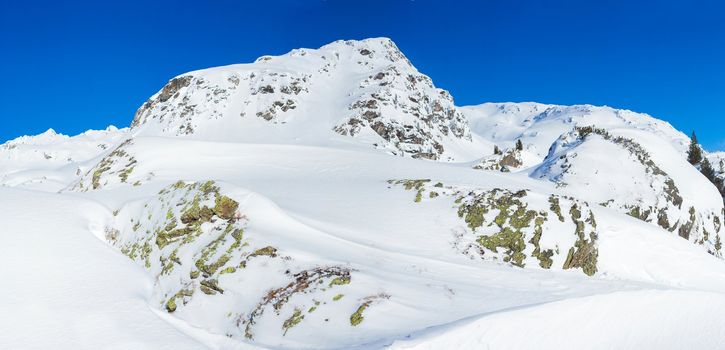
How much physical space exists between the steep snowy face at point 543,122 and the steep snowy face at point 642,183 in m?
85.1

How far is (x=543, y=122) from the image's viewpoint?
151375 millimetres

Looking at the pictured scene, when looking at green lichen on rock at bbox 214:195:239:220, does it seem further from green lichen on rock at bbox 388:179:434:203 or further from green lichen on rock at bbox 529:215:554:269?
green lichen on rock at bbox 529:215:554:269

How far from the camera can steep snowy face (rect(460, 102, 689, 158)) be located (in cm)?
12598

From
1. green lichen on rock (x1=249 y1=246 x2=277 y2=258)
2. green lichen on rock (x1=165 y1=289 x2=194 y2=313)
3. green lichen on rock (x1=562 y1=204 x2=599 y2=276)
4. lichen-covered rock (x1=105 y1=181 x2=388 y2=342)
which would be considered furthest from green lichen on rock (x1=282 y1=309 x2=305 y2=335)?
green lichen on rock (x1=562 y1=204 x2=599 y2=276)

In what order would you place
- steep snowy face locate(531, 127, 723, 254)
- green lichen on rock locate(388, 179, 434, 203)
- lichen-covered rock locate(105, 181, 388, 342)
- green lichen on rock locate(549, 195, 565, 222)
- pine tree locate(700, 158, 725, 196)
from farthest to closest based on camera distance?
pine tree locate(700, 158, 725, 196), steep snowy face locate(531, 127, 723, 254), green lichen on rock locate(388, 179, 434, 203), green lichen on rock locate(549, 195, 565, 222), lichen-covered rock locate(105, 181, 388, 342)

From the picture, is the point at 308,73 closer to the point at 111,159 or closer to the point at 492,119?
the point at 111,159

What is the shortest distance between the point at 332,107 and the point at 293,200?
53894 millimetres

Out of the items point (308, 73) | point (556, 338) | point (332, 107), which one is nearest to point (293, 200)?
point (556, 338)

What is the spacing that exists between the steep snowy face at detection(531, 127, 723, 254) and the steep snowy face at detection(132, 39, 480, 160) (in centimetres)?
2923

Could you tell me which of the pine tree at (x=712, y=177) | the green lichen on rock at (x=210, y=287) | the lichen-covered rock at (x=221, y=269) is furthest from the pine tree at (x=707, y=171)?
the green lichen on rock at (x=210, y=287)

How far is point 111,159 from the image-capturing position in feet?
73.9

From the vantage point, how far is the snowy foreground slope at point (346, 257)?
7.41 meters

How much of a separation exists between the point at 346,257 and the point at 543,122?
15687 cm

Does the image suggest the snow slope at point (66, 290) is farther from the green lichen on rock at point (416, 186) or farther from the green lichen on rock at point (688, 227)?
the green lichen on rock at point (688, 227)
